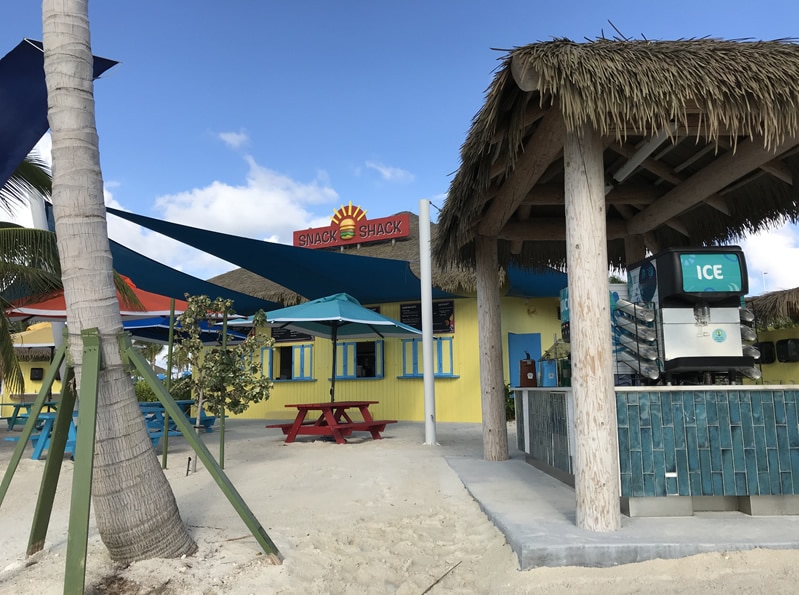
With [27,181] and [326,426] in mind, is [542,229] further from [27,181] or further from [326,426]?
[27,181]

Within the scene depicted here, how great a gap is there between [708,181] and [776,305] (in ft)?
16.1

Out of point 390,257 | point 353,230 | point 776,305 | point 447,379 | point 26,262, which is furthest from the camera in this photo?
point 353,230

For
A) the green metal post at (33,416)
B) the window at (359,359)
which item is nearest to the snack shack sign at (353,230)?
the window at (359,359)

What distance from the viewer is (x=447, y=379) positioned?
403 inches

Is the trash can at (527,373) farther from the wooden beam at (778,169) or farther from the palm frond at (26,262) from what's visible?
the palm frond at (26,262)

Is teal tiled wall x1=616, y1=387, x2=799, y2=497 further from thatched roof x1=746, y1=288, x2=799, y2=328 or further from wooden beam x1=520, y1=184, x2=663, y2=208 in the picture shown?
thatched roof x1=746, y1=288, x2=799, y2=328

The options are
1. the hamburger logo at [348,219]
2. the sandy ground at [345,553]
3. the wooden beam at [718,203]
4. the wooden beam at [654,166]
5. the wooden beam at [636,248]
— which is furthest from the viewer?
the hamburger logo at [348,219]

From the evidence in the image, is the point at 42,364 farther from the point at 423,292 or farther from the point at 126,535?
the point at 126,535

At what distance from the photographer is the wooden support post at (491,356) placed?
532 cm

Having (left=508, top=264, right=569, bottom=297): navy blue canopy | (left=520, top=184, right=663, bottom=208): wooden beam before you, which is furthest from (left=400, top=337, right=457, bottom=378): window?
(left=520, top=184, right=663, bottom=208): wooden beam

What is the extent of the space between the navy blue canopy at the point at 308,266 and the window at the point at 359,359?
0.98 m

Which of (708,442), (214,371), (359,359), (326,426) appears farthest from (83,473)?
(359,359)

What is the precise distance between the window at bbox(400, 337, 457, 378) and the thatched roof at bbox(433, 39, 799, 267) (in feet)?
14.4

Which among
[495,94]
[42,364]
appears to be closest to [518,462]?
[495,94]
